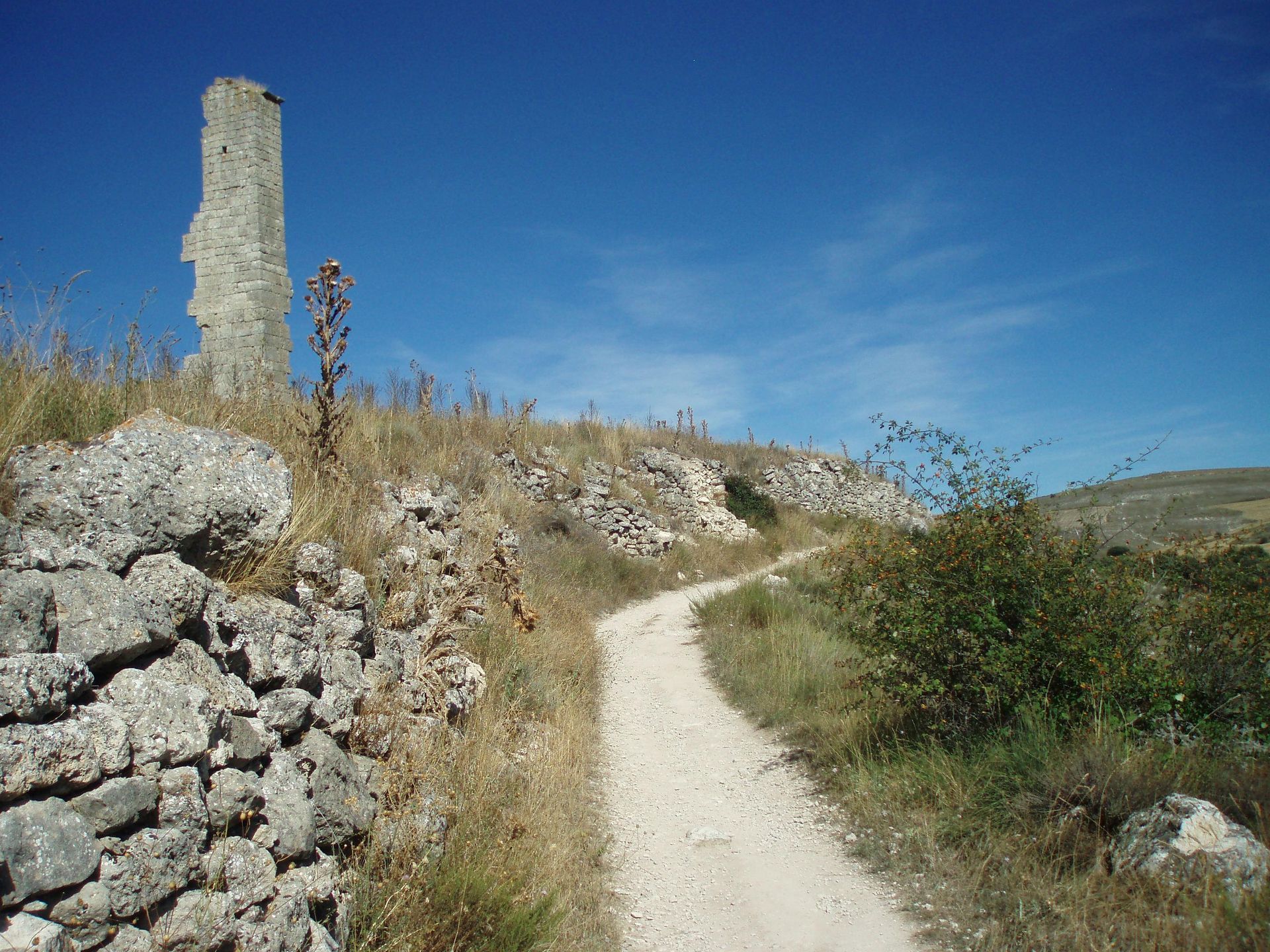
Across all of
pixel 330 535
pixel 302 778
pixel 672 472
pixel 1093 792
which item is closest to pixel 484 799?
pixel 302 778

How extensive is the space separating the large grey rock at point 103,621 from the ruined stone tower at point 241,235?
13545mm

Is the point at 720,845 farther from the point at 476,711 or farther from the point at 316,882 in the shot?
the point at 316,882

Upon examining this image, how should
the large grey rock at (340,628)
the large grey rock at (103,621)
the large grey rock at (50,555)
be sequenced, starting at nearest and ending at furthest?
1. the large grey rock at (103,621)
2. the large grey rock at (50,555)
3. the large grey rock at (340,628)

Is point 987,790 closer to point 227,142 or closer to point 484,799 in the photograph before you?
point 484,799

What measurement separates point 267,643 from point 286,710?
343 mm

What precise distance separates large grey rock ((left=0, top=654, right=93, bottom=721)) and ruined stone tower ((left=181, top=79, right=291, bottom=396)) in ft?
46.0

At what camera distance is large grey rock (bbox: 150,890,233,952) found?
235 cm

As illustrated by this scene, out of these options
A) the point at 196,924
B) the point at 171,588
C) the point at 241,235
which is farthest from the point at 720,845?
the point at 241,235

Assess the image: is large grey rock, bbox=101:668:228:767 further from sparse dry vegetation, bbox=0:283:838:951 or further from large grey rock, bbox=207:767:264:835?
sparse dry vegetation, bbox=0:283:838:951

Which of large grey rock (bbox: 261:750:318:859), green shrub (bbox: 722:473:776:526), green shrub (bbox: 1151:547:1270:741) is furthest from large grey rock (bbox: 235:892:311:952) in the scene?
green shrub (bbox: 722:473:776:526)

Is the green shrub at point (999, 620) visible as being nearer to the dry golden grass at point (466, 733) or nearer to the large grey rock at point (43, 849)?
the dry golden grass at point (466, 733)

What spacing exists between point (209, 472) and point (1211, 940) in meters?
4.71

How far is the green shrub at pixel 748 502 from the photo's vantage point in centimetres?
2225

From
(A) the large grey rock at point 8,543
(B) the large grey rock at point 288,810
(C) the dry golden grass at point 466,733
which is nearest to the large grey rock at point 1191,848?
(C) the dry golden grass at point 466,733
